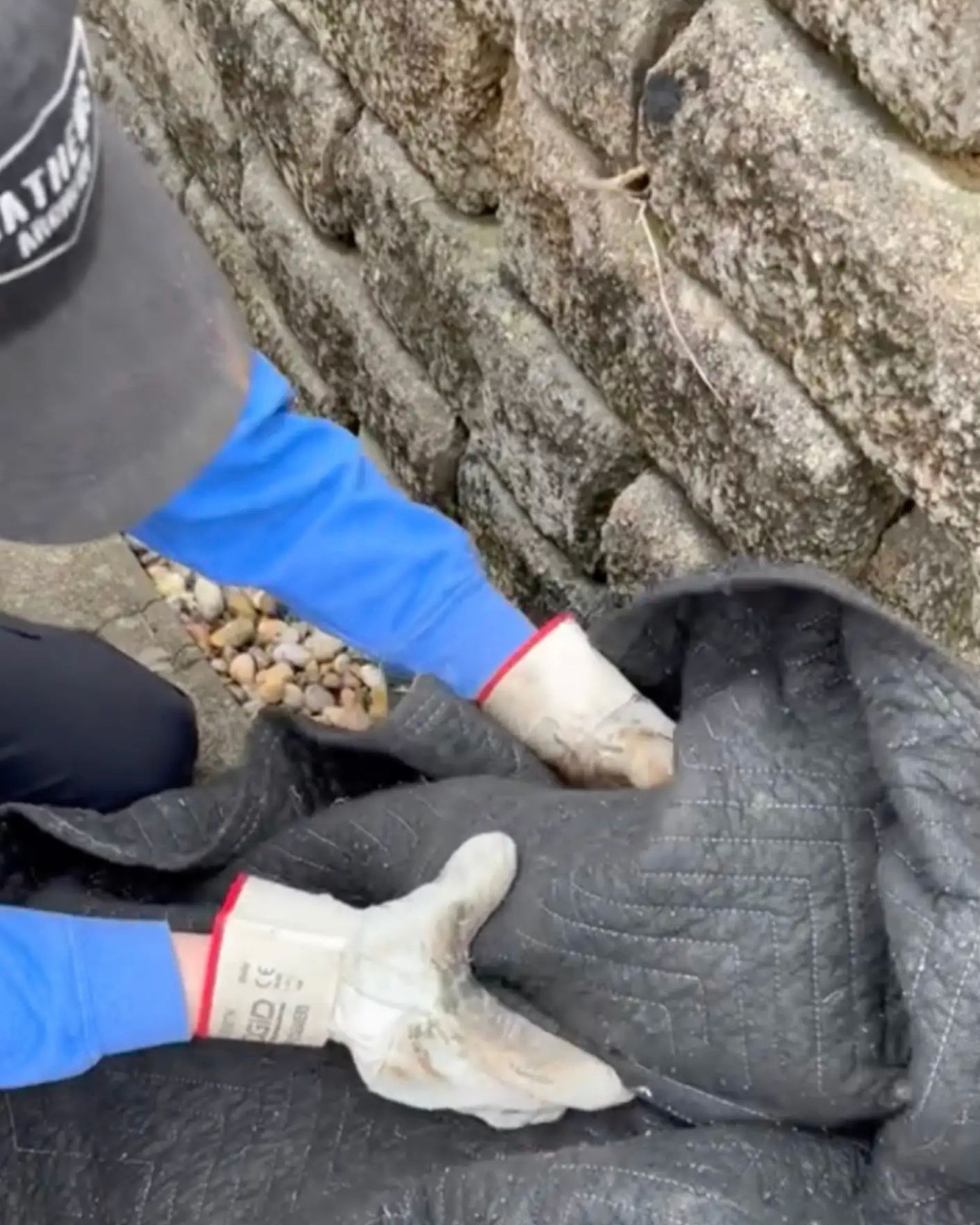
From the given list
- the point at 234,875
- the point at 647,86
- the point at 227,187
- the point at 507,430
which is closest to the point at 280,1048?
the point at 234,875

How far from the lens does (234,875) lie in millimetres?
1374

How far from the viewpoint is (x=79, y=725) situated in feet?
5.34

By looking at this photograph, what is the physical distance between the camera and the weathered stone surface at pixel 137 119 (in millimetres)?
2279

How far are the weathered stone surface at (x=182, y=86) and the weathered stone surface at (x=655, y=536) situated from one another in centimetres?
84

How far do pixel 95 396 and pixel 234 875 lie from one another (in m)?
0.52

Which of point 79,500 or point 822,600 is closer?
point 79,500

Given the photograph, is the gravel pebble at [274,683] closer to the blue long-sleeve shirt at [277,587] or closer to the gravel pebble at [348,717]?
the gravel pebble at [348,717]

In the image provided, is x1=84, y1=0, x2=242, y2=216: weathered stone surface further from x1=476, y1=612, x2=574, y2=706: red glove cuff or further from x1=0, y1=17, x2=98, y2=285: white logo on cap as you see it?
x1=0, y1=17, x2=98, y2=285: white logo on cap

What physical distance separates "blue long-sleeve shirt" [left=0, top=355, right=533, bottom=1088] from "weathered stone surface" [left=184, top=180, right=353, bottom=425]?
656 millimetres

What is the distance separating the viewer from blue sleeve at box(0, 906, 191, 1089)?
1209 mm

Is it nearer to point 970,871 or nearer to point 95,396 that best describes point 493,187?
point 95,396

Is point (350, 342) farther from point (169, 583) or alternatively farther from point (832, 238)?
point (832, 238)

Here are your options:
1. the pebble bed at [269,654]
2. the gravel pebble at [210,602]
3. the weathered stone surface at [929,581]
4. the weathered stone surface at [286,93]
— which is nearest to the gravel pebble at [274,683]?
the pebble bed at [269,654]

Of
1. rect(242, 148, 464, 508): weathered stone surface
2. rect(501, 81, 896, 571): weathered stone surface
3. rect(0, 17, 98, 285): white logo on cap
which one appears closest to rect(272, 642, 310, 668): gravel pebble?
rect(242, 148, 464, 508): weathered stone surface
